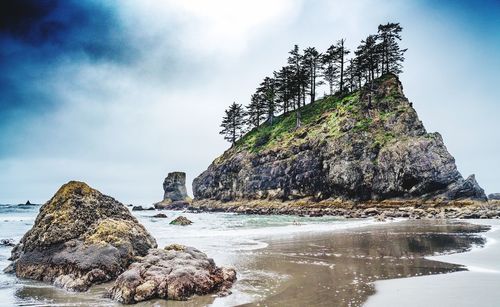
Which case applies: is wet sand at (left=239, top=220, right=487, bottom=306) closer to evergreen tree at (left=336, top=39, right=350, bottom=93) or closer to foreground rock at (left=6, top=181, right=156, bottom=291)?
foreground rock at (left=6, top=181, right=156, bottom=291)

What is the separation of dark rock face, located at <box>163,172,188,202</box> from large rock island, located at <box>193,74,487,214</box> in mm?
21166

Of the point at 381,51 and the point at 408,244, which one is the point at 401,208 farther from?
the point at 381,51

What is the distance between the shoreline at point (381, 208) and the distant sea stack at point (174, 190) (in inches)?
1287

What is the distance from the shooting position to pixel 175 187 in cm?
9112

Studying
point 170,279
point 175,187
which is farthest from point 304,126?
point 170,279

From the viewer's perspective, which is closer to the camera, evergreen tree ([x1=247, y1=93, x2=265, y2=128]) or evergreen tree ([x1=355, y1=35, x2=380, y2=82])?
evergreen tree ([x1=355, y1=35, x2=380, y2=82])

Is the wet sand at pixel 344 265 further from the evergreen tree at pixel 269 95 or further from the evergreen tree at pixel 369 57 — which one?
the evergreen tree at pixel 269 95

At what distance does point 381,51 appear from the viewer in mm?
60000

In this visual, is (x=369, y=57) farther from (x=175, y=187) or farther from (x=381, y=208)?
(x=175, y=187)

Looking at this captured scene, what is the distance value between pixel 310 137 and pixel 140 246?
48.1 metres

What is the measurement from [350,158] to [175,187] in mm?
54685

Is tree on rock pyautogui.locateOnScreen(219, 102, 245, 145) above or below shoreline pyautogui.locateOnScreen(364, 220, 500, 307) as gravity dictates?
above

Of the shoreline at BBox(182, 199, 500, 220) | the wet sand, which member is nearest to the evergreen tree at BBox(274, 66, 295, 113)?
the shoreline at BBox(182, 199, 500, 220)

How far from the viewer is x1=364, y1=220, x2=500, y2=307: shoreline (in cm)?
631
